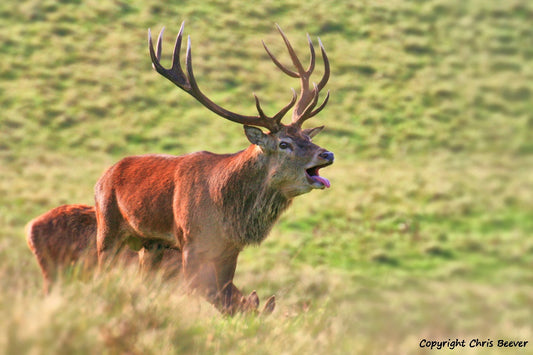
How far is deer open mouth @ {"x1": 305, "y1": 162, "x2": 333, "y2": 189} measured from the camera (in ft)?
19.7

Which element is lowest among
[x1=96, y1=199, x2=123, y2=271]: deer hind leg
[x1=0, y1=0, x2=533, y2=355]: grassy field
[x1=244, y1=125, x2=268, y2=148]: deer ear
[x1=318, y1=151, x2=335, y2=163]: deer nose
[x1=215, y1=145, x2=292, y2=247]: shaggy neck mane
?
[x1=0, y1=0, x2=533, y2=355]: grassy field

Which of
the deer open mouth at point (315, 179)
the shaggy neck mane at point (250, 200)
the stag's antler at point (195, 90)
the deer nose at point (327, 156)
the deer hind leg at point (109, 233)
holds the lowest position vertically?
the deer hind leg at point (109, 233)

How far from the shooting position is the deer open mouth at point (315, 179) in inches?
236

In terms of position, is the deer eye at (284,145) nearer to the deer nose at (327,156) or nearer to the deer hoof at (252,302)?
the deer nose at (327,156)

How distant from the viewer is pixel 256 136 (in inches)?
246

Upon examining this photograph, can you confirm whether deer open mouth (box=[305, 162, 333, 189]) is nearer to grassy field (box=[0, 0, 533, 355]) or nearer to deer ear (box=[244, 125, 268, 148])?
deer ear (box=[244, 125, 268, 148])

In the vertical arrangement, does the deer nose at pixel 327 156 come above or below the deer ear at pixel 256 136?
below

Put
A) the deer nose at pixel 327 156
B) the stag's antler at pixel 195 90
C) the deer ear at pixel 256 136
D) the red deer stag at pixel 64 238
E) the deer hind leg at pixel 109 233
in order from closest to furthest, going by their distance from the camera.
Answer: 1. the deer nose at pixel 327 156
2. the deer ear at pixel 256 136
3. the stag's antler at pixel 195 90
4. the deer hind leg at pixel 109 233
5. the red deer stag at pixel 64 238

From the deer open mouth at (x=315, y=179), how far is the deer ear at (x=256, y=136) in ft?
1.47

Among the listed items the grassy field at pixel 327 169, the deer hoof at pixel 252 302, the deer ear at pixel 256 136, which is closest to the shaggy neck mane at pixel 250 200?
the deer ear at pixel 256 136

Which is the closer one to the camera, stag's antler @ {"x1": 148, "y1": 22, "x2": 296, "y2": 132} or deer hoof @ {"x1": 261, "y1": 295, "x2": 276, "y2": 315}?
deer hoof @ {"x1": 261, "y1": 295, "x2": 276, "y2": 315}

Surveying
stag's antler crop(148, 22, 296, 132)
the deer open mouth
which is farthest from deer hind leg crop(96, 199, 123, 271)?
the deer open mouth

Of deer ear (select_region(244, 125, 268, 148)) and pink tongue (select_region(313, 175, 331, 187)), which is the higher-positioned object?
deer ear (select_region(244, 125, 268, 148))

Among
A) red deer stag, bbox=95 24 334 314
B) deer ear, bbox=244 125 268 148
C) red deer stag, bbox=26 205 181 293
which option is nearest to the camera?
red deer stag, bbox=95 24 334 314
